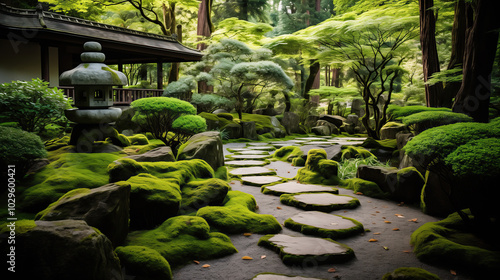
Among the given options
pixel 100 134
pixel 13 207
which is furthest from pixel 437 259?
pixel 100 134

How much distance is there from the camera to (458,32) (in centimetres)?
944

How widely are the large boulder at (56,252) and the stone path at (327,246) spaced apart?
0.95 m

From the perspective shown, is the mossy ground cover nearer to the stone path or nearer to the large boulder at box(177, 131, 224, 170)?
the large boulder at box(177, 131, 224, 170)

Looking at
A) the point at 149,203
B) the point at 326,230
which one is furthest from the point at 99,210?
the point at 326,230

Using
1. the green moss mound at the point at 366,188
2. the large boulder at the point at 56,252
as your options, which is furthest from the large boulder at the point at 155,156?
the green moss mound at the point at 366,188

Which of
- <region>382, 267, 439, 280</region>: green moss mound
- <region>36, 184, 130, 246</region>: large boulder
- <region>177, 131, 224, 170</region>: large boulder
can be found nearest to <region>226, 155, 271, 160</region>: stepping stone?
<region>177, 131, 224, 170</region>: large boulder

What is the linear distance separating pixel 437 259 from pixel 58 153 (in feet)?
18.9

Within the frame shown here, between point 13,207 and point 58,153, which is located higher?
point 58,153

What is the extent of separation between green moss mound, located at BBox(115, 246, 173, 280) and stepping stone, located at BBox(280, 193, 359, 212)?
2.64 m

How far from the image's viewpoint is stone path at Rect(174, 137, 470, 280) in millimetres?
2955

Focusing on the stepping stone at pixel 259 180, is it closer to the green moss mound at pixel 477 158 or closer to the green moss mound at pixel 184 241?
the green moss mound at pixel 184 241

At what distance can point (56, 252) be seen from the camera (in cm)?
208

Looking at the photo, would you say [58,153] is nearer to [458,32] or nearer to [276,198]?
[276,198]

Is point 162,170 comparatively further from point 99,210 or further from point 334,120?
point 334,120
